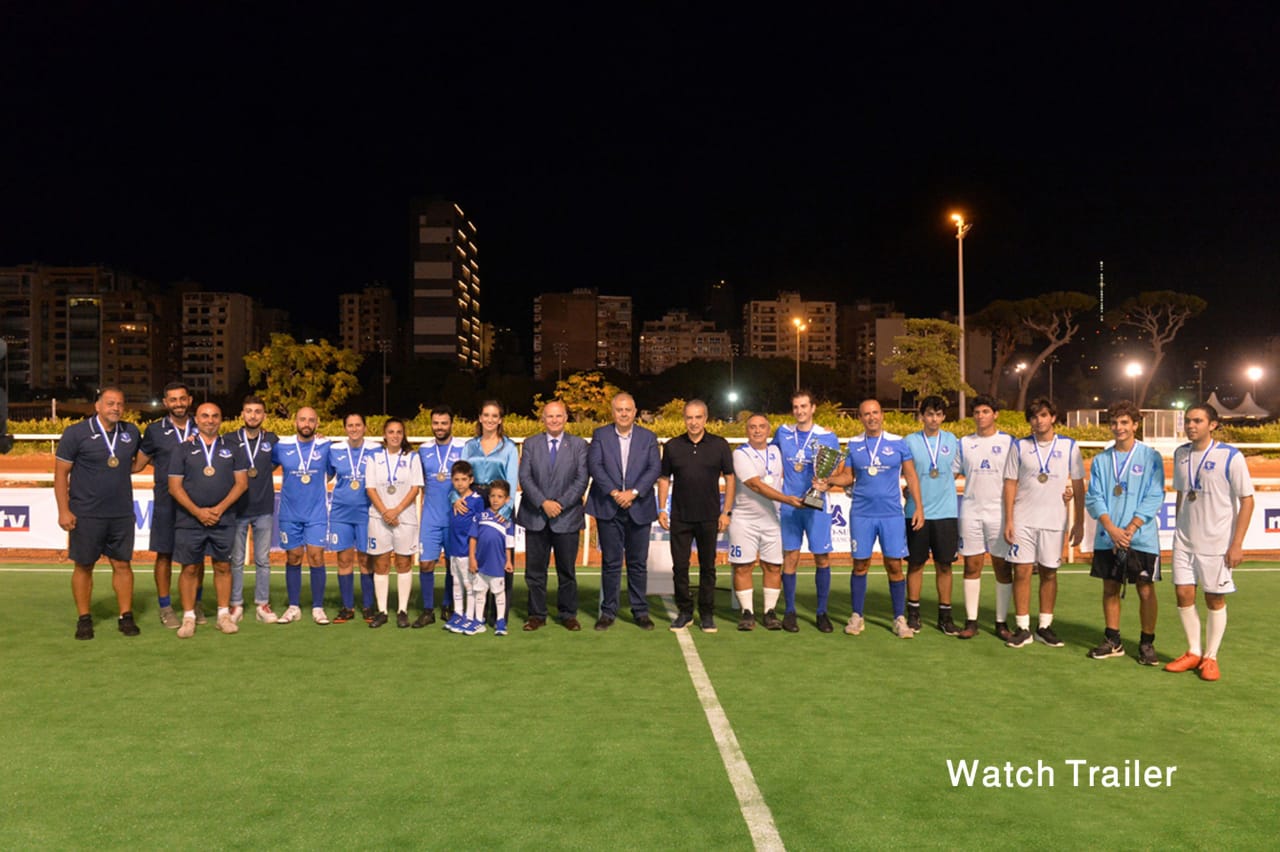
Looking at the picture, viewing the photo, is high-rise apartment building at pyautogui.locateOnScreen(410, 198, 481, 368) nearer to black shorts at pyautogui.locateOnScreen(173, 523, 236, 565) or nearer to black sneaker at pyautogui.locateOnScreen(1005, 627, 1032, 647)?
black shorts at pyautogui.locateOnScreen(173, 523, 236, 565)

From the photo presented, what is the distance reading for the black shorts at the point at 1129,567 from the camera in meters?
6.73

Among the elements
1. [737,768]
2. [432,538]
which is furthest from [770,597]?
[737,768]

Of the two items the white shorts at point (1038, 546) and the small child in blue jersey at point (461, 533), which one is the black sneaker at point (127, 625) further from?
the white shorts at point (1038, 546)

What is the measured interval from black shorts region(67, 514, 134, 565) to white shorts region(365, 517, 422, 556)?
1.87 meters

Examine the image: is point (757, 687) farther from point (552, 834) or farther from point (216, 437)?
point (216, 437)

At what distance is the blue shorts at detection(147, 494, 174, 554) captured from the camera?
7.49 meters

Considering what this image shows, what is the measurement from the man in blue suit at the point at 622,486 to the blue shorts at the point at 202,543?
301 cm

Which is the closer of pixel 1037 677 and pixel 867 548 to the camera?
pixel 1037 677

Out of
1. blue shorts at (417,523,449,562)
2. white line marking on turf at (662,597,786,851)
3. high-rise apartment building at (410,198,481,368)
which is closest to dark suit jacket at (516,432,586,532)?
blue shorts at (417,523,449,562)

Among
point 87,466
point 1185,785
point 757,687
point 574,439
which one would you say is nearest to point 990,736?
point 1185,785

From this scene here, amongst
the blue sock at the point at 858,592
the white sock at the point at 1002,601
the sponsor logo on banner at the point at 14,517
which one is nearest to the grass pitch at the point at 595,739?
the white sock at the point at 1002,601

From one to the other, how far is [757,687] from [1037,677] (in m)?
2.00

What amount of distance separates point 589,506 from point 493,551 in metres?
0.96

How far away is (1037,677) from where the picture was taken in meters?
6.38
